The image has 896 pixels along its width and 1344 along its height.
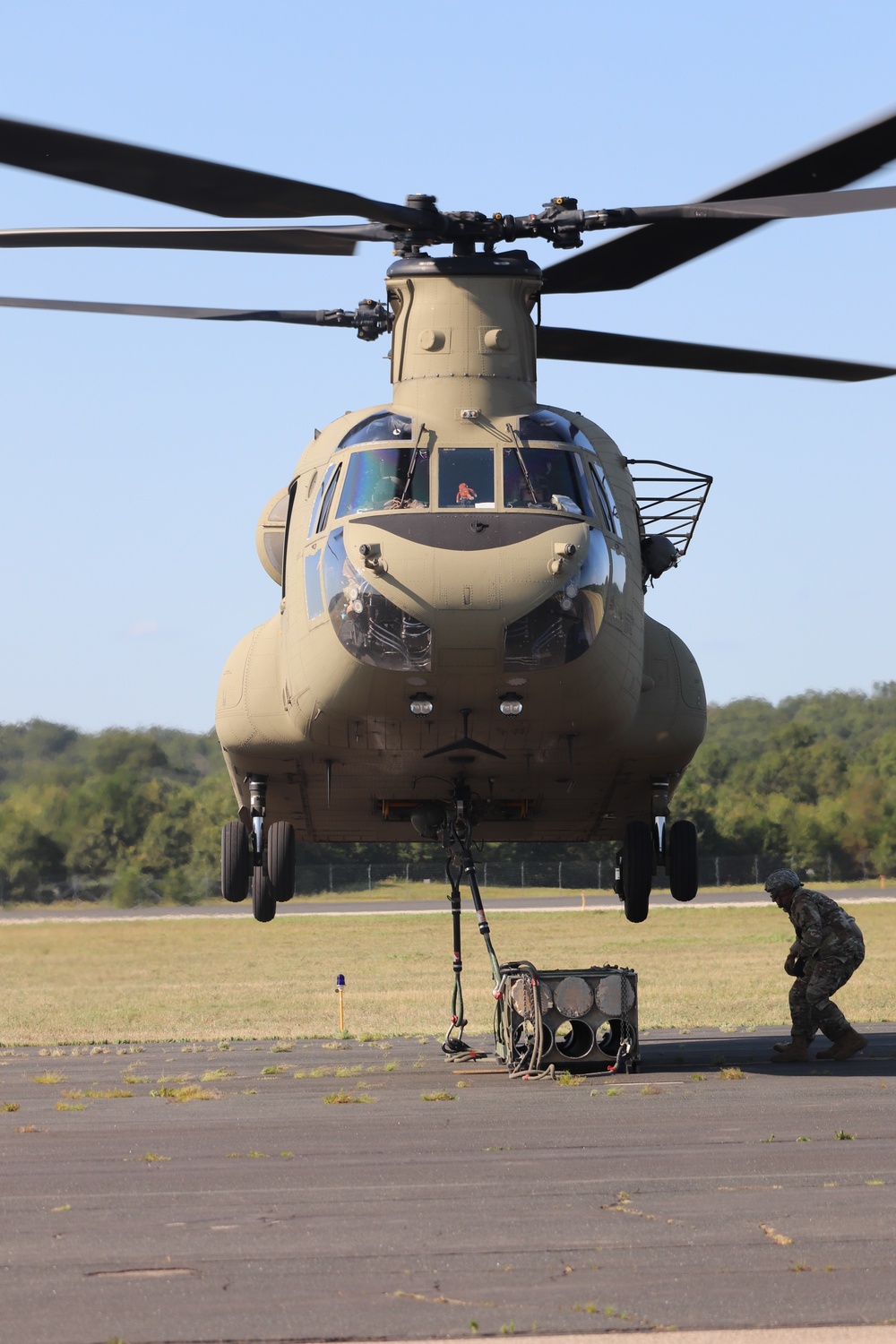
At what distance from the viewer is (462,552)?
12.6 meters

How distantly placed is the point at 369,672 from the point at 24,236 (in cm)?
450

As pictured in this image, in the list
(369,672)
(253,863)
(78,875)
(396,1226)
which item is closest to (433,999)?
(253,863)

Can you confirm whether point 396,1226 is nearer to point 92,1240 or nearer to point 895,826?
point 92,1240

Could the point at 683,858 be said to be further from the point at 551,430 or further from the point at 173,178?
the point at 173,178

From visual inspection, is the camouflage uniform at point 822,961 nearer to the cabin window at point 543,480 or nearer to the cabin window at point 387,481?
the cabin window at point 543,480

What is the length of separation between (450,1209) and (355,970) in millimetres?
27296

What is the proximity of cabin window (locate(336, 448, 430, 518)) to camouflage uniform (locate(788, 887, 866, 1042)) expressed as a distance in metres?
5.63

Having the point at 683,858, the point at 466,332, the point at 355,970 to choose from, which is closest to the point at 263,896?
the point at 683,858

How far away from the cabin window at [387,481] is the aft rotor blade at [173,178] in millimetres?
1990

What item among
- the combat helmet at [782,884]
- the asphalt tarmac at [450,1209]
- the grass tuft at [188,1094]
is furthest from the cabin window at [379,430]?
the combat helmet at [782,884]

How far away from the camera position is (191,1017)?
24406 millimetres

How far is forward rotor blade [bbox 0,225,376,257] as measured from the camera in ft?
43.4

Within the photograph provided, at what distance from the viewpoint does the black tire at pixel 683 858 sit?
16.3 m

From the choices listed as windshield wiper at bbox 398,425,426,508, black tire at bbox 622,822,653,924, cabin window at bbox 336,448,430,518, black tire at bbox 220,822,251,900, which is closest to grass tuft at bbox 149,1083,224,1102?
black tire at bbox 220,822,251,900
